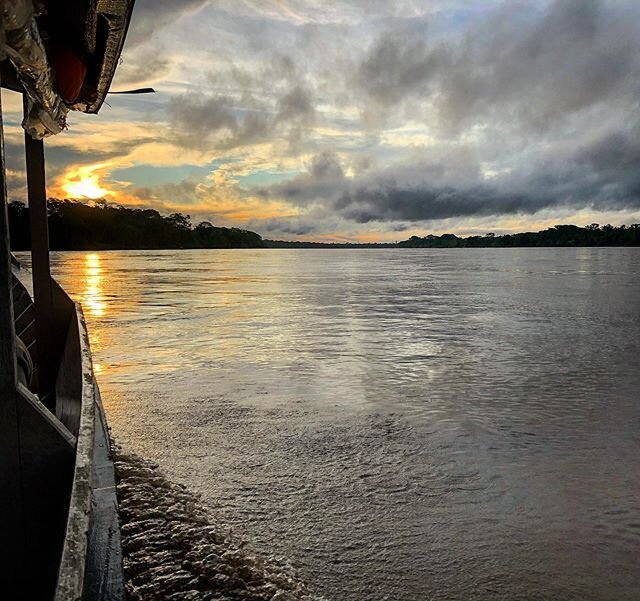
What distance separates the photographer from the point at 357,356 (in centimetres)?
1077

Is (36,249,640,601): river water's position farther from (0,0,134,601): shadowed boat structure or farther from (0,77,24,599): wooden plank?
(0,77,24,599): wooden plank

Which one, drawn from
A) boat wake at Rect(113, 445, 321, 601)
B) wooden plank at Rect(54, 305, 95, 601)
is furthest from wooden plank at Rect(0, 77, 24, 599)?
boat wake at Rect(113, 445, 321, 601)

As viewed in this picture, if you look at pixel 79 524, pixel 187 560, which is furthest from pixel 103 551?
pixel 79 524

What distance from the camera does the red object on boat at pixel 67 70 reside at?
15.8 feet

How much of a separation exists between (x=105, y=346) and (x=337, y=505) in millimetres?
8221

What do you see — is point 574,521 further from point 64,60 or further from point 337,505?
point 64,60

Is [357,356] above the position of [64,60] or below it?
below

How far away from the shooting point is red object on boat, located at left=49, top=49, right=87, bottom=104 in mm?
4805

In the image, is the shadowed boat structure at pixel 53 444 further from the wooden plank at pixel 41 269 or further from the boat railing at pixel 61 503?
the wooden plank at pixel 41 269

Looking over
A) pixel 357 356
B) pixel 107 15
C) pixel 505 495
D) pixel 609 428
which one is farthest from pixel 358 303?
pixel 107 15

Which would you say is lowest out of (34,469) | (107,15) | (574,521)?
(574,521)

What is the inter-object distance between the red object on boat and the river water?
347 cm

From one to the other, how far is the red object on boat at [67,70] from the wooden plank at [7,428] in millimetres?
2452

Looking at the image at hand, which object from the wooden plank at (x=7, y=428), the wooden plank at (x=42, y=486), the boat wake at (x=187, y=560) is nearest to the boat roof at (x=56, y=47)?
the wooden plank at (x=7, y=428)
